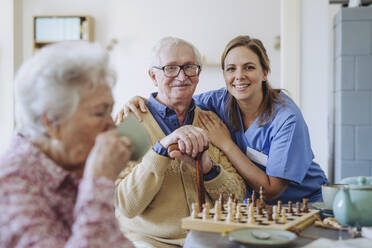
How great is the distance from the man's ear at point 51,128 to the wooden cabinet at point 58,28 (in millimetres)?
4549

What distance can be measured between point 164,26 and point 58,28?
135 cm

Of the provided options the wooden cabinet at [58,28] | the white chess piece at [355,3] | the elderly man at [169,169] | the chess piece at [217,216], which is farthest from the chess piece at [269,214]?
the wooden cabinet at [58,28]

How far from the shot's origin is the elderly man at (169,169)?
1.59m

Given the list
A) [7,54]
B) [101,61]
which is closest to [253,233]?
[101,61]

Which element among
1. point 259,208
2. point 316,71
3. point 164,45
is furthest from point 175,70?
point 316,71

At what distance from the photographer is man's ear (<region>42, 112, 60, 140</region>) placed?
0.90m

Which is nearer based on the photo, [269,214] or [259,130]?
[269,214]

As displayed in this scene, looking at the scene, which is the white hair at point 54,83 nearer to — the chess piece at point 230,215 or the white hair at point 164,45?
the chess piece at point 230,215

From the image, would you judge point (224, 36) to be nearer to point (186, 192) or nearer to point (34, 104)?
point (186, 192)

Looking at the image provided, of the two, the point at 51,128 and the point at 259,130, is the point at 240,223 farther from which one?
the point at 259,130

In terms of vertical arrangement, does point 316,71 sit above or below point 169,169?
above

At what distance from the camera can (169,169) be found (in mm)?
1724

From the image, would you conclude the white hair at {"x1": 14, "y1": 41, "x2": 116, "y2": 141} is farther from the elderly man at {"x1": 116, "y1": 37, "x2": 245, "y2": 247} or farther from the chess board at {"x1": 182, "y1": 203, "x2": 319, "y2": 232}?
the elderly man at {"x1": 116, "y1": 37, "x2": 245, "y2": 247}

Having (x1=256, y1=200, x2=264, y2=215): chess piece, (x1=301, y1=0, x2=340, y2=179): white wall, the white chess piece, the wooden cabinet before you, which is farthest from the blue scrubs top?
the wooden cabinet
